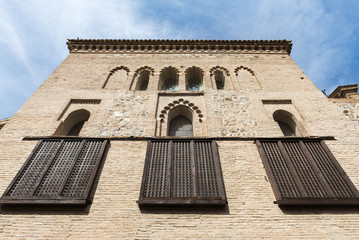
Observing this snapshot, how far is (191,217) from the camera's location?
12.1 ft

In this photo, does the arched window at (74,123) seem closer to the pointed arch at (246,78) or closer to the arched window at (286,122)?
the pointed arch at (246,78)

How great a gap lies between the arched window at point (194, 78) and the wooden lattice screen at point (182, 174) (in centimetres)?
352

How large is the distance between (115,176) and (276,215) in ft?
10.8

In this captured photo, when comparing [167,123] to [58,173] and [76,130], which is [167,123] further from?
[58,173]

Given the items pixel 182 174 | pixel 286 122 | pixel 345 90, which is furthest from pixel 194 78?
pixel 345 90

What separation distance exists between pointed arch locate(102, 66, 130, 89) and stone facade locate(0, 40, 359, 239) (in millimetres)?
38

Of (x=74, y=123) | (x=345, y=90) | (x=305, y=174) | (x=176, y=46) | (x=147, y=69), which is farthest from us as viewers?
(x=176, y=46)

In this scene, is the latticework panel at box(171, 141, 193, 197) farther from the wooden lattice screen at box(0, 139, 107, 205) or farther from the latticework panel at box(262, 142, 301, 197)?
the latticework panel at box(262, 142, 301, 197)

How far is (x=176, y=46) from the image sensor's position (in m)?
9.75

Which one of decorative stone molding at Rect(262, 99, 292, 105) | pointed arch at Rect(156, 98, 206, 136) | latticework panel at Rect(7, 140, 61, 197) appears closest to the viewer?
latticework panel at Rect(7, 140, 61, 197)

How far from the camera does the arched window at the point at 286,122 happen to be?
634 cm

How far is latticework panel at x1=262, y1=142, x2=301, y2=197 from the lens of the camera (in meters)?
4.04

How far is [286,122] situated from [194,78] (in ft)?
13.1

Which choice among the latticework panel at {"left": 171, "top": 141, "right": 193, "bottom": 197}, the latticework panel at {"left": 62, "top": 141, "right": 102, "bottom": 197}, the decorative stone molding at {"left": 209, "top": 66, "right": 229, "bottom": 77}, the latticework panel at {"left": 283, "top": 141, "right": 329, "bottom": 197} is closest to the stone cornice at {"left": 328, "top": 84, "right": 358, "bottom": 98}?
the decorative stone molding at {"left": 209, "top": 66, "right": 229, "bottom": 77}
